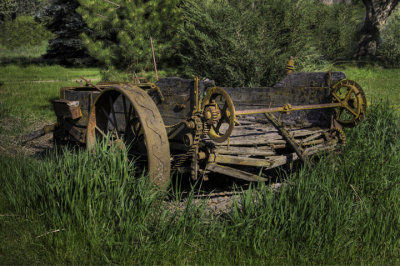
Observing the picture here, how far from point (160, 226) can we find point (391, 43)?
18.4 m

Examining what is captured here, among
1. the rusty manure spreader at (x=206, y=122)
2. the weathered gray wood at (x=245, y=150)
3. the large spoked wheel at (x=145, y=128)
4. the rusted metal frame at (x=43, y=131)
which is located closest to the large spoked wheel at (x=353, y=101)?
the rusty manure spreader at (x=206, y=122)

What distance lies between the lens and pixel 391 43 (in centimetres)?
1725

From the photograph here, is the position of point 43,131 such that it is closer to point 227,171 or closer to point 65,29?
point 227,171

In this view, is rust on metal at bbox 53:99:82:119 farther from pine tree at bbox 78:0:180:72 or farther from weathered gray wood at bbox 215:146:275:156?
pine tree at bbox 78:0:180:72

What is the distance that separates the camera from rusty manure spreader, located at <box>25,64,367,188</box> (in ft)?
9.78

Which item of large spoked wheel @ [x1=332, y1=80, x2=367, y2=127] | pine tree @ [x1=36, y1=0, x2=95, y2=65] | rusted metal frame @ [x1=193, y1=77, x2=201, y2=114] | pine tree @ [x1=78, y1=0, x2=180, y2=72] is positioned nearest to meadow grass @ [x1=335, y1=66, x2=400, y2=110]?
large spoked wheel @ [x1=332, y1=80, x2=367, y2=127]

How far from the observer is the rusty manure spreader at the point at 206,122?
2.98m

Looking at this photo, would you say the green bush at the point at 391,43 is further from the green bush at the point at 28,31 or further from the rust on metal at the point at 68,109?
the green bush at the point at 28,31

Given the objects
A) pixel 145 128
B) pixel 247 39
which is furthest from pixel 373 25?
pixel 145 128

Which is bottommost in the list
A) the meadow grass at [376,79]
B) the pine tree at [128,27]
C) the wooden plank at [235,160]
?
the wooden plank at [235,160]

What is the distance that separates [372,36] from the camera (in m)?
17.9

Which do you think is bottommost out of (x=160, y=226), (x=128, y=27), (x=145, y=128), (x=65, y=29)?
(x=160, y=226)

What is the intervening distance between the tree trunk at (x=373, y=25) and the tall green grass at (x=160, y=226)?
17.2m

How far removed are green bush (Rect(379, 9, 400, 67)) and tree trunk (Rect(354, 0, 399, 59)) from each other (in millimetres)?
444
